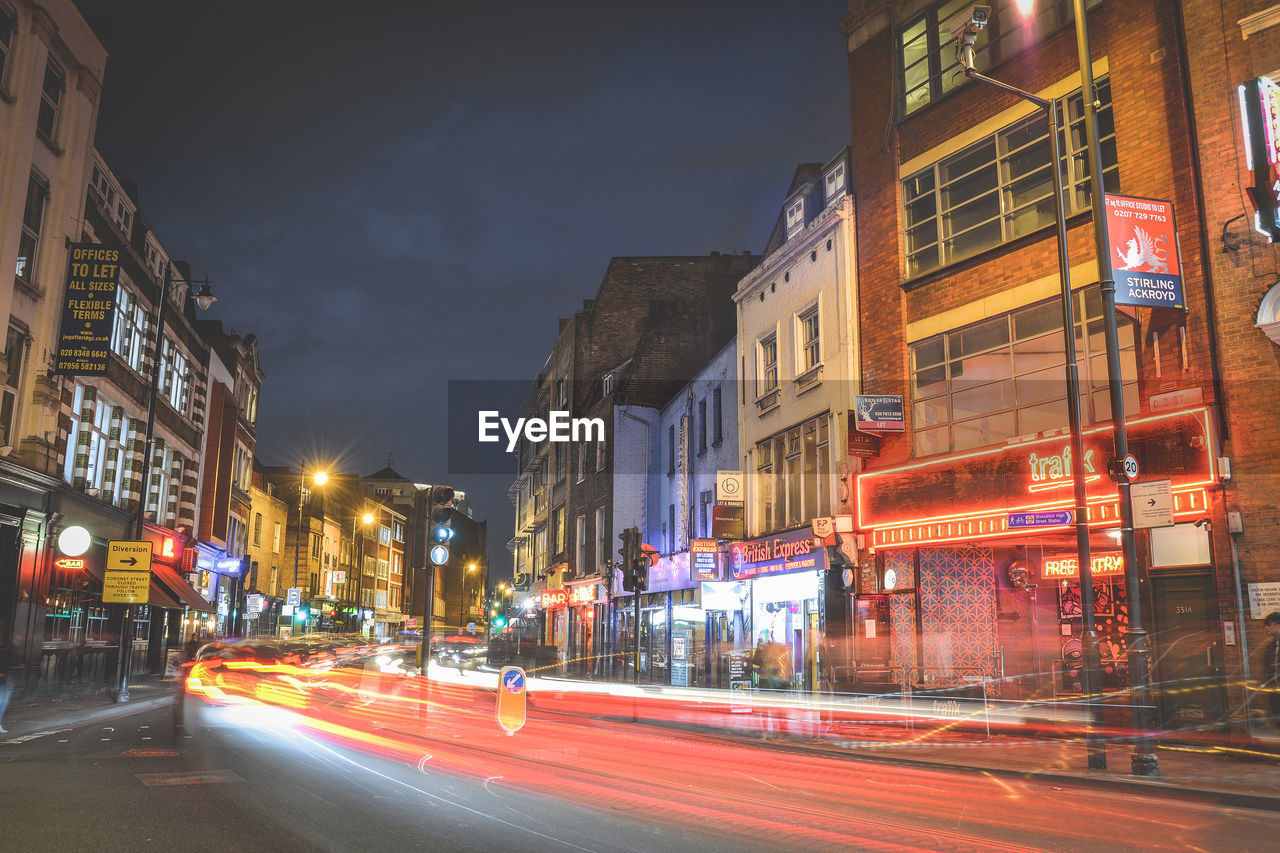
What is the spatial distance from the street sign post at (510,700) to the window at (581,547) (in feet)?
108

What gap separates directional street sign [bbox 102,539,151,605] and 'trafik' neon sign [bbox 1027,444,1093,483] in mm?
20135

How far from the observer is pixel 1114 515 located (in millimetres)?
17094

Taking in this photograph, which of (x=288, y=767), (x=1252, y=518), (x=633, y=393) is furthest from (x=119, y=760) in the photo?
(x=633, y=393)

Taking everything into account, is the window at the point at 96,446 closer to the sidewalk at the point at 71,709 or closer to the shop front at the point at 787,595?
the sidewalk at the point at 71,709

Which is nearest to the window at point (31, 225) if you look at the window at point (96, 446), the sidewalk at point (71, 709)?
the window at point (96, 446)

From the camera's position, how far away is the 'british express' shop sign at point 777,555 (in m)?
24.2

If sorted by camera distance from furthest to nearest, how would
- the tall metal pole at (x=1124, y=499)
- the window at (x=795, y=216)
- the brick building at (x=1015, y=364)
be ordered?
the window at (x=795, y=216), the brick building at (x=1015, y=364), the tall metal pole at (x=1124, y=499)

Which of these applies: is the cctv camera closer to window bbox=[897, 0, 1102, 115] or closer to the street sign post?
window bbox=[897, 0, 1102, 115]

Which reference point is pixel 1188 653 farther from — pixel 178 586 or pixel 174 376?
pixel 174 376

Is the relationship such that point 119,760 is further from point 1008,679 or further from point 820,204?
point 820,204

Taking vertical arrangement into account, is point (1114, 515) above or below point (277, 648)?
above

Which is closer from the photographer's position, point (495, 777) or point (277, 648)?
point (495, 777)

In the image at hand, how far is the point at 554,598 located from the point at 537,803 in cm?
Result: 4534

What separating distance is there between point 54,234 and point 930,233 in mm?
21108
